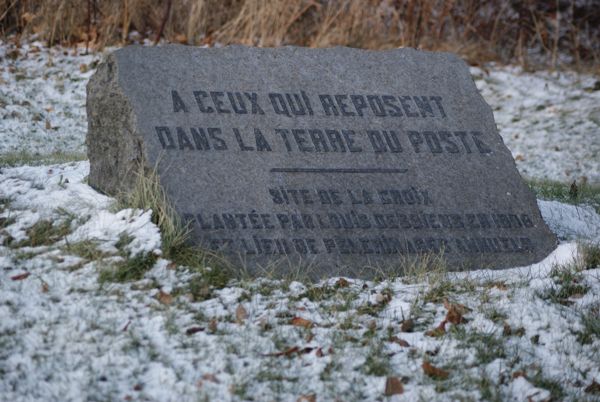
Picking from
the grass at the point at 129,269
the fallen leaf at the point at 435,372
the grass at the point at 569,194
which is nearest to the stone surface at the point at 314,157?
the grass at the point at 129,269

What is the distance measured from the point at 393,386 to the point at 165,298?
125cm

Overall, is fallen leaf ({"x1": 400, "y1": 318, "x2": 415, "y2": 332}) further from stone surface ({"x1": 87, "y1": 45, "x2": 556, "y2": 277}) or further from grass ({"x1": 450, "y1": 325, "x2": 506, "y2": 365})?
stone surface ({"x1": 87, "y1": 45, "x2": 556, "y2": 277})

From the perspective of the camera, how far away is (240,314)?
3.86 m

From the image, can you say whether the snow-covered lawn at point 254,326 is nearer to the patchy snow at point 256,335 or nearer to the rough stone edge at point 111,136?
the patchy snow at point 256,335

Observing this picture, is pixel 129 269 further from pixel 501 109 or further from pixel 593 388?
pixel 501 109

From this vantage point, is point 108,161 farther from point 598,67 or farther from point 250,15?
point 598,67

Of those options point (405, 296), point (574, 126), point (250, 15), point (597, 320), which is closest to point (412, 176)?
point (405, 296)

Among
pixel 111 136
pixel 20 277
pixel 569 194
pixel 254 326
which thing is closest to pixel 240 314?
pixel 254 326

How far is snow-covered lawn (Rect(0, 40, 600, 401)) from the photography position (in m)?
3.31

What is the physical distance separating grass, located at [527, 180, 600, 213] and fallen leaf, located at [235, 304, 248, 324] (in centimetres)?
368

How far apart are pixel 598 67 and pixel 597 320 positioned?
29.4 ft

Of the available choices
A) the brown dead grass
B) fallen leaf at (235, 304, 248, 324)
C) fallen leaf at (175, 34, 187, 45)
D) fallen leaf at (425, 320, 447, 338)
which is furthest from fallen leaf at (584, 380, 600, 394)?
fallen leaf at (175, 34, 187, 45)

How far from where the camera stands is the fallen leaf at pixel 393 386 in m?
3.31

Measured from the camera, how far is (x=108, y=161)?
5.05 meters
